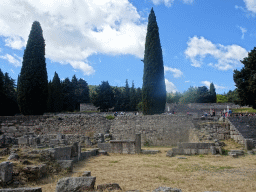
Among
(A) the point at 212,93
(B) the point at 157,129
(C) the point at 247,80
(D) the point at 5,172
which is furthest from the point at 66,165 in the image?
(A) the point at 212,93

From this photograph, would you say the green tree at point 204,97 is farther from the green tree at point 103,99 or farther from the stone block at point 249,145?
the stone block at point 249,145

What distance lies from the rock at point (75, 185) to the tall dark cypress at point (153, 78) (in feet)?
62.8

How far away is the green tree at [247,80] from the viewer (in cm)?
2933

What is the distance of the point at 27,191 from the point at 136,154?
1064 centimetres

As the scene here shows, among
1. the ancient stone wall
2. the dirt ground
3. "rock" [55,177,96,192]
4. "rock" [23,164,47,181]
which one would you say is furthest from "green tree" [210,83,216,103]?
"rock" [55,177,96,192]

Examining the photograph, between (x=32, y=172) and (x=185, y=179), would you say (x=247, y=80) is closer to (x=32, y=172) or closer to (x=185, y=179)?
(x=185, y=179)

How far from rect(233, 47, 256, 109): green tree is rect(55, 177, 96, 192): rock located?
95.9 ft

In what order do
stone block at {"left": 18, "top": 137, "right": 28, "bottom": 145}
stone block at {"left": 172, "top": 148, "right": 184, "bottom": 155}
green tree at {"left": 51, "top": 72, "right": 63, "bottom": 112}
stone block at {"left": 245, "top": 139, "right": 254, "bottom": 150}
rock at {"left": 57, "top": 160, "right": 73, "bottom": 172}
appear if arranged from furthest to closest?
green tree at {"left": 51, "top": 72, "right": 63, "bottom": 112} < stone block at {"left": 245, "top": 139, "right": 254, "bottom": 150} < stone block at {"left": 172, "top": 148, "right": 184, "bottom": 155} < stone block at {"left": 18, "top": 137, "right": 28, "bottom": 145} < rock at {"left": 57, "top": 160, "right": 73, "bottom": 172}

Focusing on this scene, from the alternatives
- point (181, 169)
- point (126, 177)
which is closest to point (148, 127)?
point (181, 169)

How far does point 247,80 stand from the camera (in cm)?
3047

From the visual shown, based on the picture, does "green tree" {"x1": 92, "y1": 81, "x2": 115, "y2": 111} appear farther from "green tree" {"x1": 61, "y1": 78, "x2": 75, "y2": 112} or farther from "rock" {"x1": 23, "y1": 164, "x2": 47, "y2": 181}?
"rock" {"x1": 23, "y1": 164, "x2": 47, "y2": 181}

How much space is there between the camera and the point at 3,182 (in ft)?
19.9

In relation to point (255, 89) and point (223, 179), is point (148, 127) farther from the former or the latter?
point (255, 89)

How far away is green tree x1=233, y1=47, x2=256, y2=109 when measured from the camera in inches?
1155
